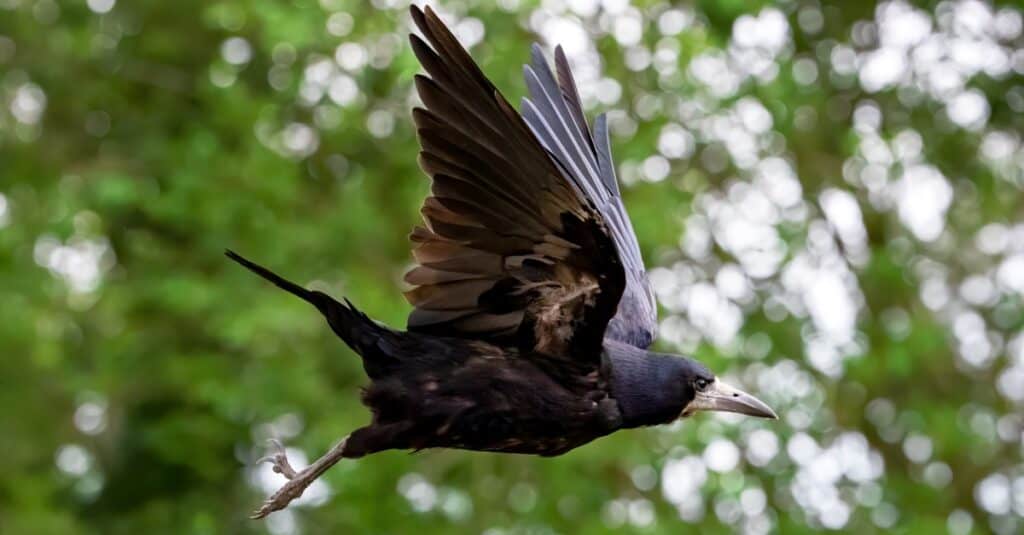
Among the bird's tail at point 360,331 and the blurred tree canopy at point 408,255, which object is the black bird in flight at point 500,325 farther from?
the blurred tree canopy at point 408,255

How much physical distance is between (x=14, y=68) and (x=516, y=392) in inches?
280

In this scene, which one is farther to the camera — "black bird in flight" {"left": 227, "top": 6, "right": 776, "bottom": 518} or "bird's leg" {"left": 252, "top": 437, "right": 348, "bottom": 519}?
"bird's leg" {"left": 252, "top": 437, "right": 348, "bottom": 519}

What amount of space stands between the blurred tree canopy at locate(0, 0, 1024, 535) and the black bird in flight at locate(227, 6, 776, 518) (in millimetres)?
4184

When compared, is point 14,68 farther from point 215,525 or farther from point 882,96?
point 882,96

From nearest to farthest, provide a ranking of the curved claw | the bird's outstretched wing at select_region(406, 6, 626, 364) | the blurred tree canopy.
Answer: the bird's outstretched wing at select_region(406, 6, 626, 364) → the curved claw → the blurred tree canopy

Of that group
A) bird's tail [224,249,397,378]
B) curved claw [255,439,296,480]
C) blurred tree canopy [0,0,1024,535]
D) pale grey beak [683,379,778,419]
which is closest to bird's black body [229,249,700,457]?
bird's tail [224,249,397,378]

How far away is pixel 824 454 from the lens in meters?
10.9

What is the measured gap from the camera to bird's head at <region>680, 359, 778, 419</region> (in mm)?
A: 5109

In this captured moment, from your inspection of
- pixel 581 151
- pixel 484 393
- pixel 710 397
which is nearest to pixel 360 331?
pixel 484 393

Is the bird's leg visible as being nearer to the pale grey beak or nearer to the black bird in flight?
the black bird in flight

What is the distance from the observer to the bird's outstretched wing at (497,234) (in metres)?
4.64

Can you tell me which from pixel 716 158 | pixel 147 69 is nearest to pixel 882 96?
pixel 716 158

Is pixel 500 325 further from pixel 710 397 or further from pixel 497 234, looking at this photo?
pixel 710 397

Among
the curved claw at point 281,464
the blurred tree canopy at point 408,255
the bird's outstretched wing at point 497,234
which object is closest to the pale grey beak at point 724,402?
the bird's outstretched wing at point 497,234
